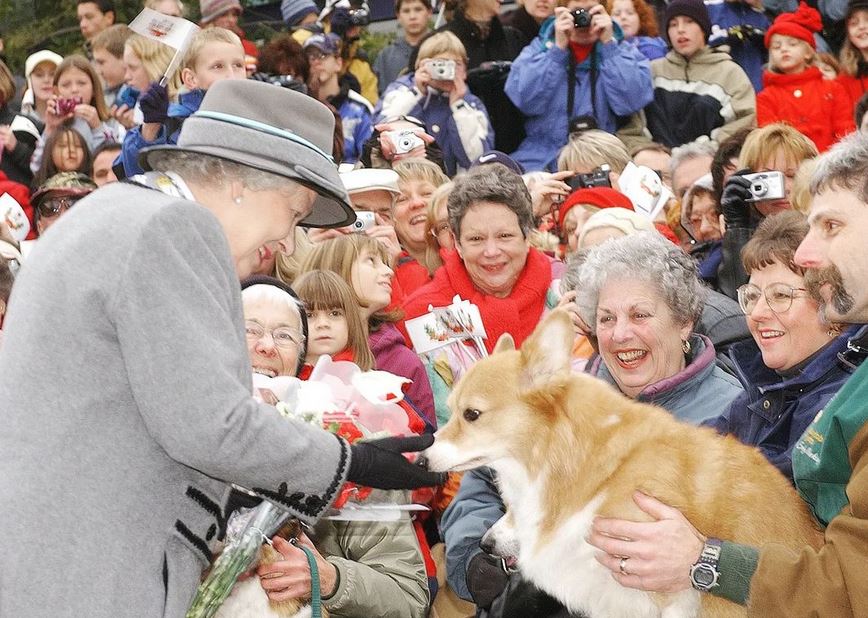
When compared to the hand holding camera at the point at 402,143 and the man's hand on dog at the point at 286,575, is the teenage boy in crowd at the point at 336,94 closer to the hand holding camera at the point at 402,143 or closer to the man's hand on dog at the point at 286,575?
the hand holding camera at the point at 402,143

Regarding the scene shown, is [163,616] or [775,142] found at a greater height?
[163,616]

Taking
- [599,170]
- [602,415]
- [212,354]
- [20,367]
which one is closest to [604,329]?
[602,415]

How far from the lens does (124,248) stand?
2.70m

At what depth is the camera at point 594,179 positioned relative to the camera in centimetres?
723

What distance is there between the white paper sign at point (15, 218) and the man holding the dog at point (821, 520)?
19.8ft

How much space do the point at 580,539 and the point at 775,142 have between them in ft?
12.6

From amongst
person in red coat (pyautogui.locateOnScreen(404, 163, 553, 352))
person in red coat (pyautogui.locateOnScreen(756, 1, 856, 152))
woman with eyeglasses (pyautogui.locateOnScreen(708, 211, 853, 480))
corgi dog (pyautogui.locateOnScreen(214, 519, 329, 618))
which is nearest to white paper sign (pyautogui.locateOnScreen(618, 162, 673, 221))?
person in red coat (pyautogui.locateOnScreen(404, 163, 553, 352))

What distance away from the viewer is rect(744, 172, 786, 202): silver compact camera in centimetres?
611

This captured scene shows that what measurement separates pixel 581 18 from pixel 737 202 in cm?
265

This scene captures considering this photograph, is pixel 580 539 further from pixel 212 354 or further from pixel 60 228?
pixel 60 228

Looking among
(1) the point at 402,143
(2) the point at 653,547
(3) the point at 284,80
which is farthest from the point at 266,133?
(3) the point at 284,80

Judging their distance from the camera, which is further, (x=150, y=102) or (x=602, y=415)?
(x=150, y=102)

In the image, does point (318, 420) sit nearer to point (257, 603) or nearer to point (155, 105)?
point (257, 603)

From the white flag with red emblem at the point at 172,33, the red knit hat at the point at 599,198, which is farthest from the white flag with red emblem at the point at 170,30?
the red knit hat at the point at 599,198
